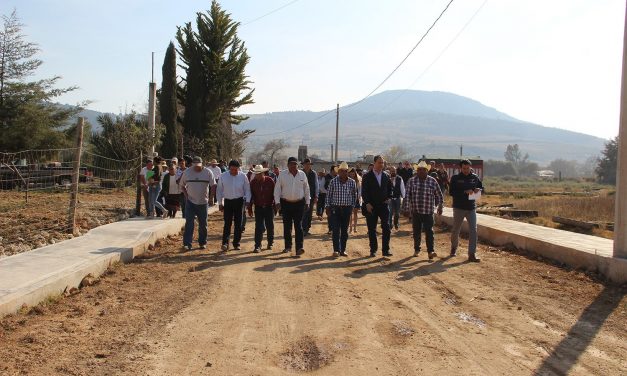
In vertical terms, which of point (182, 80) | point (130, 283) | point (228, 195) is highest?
point (182, 80)

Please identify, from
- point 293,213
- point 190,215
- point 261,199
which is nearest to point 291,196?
point 293,213

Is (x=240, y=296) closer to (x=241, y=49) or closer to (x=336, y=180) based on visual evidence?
(x=336, y=180)

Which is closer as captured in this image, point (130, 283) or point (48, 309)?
point (48, 309)

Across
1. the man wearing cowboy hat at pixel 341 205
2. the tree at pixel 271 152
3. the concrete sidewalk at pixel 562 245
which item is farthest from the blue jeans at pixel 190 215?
the tree at pixel 271 152

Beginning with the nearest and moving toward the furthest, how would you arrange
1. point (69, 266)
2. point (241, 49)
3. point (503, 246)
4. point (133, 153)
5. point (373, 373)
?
1. point (373, 373)
2. point (69, 266)
3. point (503, 246)
4. point (133, 153)
5. point (241, 49)

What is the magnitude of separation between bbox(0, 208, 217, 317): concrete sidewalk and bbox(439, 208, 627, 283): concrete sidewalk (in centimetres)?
755

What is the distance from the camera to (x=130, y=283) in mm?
8180

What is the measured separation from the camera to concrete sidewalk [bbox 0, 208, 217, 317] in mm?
6520

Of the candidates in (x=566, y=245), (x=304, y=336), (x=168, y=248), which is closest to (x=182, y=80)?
(x=168, y=248)

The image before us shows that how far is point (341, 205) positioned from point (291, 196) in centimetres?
96

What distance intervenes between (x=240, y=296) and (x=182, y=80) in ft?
95.6

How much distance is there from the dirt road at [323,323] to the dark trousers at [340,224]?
1.15 m

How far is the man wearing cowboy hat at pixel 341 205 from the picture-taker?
435 inches

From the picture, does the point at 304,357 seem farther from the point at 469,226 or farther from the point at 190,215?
the point at 190,215
